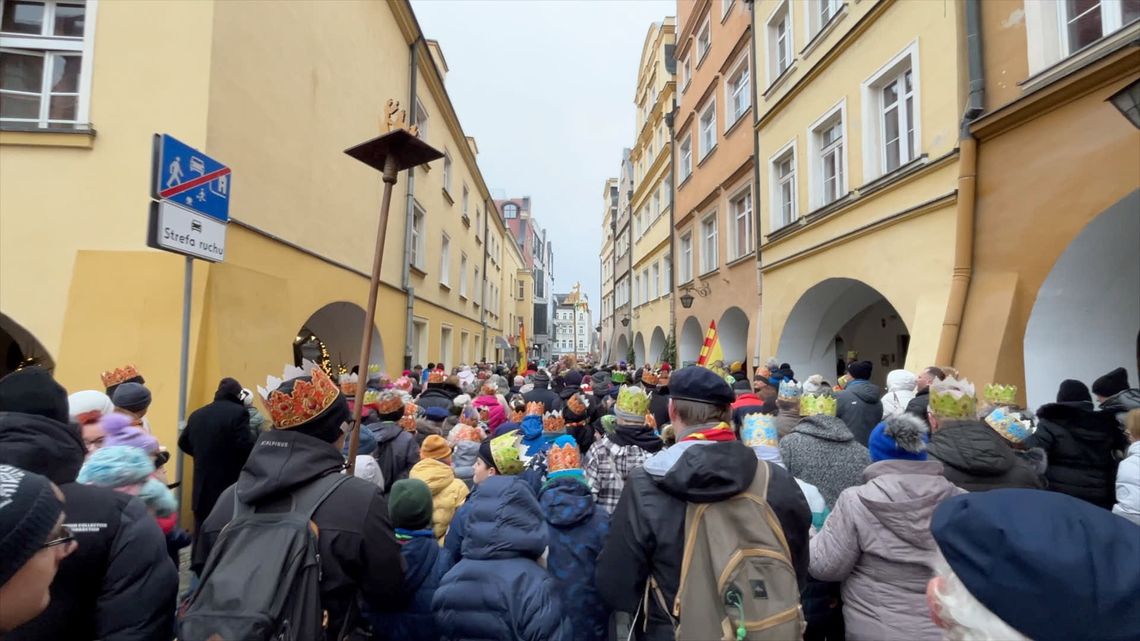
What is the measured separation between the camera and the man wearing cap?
2.00 metres

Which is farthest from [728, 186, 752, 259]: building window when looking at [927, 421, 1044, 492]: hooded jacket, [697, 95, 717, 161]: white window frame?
[927, 421, 1044, 492]: hooded jacket

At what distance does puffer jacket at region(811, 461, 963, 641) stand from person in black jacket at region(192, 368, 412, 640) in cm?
194

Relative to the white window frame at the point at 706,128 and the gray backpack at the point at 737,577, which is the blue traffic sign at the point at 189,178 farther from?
the white window frame at the point at 706,128


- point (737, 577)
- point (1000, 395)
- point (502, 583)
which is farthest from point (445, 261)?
point (737, 577)

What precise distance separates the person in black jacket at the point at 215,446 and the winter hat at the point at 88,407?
126 cm

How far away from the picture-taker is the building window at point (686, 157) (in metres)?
18.6

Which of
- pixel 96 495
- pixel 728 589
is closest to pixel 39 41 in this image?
pixel 96 495

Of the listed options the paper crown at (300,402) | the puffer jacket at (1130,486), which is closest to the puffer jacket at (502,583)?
the paper crown at (300,402)

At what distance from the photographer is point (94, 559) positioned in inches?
74.6

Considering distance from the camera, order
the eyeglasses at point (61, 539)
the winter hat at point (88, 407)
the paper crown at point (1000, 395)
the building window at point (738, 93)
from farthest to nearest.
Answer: the building window at point (738, 93) → the paper crown at point (1000, 395) → the winter hat at point (88, 407) → the eyeglasses at point (61, 539)

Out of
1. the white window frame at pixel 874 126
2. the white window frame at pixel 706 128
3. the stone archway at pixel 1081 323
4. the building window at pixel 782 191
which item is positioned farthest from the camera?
the white window frame at pixel 706 128

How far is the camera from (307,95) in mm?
8500

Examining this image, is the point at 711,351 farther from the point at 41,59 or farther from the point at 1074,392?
the point at 41,59

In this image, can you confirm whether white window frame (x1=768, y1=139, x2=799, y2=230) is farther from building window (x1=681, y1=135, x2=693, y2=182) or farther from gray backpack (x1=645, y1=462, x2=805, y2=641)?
gray backpack (x1=645, y1=462, x2=805, y2=641)
